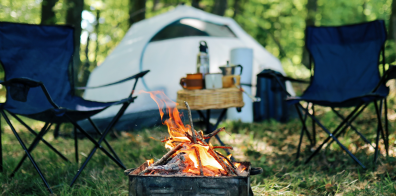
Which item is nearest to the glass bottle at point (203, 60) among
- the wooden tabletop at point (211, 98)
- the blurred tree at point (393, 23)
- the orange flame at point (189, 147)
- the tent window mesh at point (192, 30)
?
the wooden tabletop at point (211, 98)

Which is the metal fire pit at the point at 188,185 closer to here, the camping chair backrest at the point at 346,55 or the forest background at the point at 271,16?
the camping chair backrest at the point at 346,55

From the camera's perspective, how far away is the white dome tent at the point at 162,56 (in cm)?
341

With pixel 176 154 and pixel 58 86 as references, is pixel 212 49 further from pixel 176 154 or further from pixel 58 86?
pixel 176 154

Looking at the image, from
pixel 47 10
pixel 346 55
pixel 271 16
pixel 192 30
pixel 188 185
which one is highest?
pixel 271 16

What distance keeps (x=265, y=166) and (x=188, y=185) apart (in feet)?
3.47

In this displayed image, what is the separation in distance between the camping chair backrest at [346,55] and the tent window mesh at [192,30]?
155 centimetres

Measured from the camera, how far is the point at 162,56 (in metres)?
3.60

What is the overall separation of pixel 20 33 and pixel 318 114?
127 inches

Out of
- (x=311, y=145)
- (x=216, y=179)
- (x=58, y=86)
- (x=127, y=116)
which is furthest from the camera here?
(x=127, y=116)

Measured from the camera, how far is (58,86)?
2270mm

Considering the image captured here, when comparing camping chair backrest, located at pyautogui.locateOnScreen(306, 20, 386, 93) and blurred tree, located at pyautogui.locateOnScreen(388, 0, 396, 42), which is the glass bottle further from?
blurred tree, located at pyautogui.locateOnScreen(388, 0, 396, 42)

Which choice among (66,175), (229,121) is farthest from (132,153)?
(229,121)

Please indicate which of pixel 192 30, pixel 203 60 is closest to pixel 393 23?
pixel 192 30

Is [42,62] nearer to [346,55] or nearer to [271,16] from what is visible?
[346,55]
